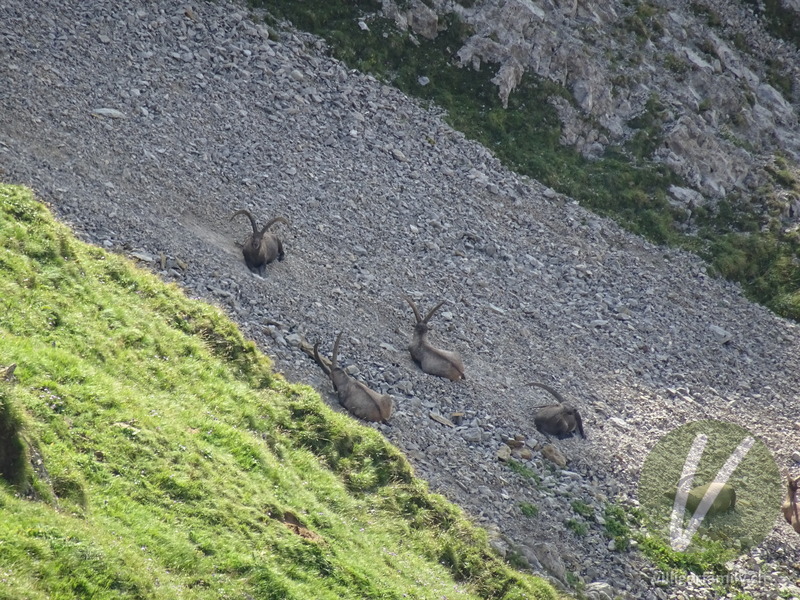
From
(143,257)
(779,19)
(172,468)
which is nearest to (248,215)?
(143,257)

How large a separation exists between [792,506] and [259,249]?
15056 millimetres

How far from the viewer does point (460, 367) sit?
21.3 meters

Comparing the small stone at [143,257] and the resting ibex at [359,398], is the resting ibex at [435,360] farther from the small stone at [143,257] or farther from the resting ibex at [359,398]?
the small stone at [143,257]

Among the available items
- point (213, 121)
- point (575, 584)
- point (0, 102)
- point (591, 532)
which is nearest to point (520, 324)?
point (591, 532)

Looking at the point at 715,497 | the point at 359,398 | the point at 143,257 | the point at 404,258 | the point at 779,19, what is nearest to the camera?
the point at 359,398

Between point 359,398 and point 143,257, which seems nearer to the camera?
point 359,398

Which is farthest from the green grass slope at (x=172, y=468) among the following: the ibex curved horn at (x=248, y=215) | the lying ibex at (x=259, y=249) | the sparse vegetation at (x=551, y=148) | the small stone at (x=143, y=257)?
the sparse vegetation at (x=551, y=148)

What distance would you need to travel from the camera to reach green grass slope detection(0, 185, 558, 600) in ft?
27.6

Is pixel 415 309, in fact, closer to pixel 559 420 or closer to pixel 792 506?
pixel 559 420

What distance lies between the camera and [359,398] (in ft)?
57.8

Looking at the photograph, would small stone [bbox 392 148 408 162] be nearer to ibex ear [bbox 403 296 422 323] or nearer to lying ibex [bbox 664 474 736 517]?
ibex ear [bbox 403 296 422 323]

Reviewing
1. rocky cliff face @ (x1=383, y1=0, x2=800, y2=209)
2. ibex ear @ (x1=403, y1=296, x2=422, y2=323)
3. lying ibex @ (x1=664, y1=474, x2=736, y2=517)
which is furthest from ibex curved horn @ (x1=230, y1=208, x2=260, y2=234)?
rocky cliff face @ (x1=383, y1=0, x2=800, y2=209)

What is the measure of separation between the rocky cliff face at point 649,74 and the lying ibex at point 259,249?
1832 centimetres

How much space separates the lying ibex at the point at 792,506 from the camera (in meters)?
20.6
